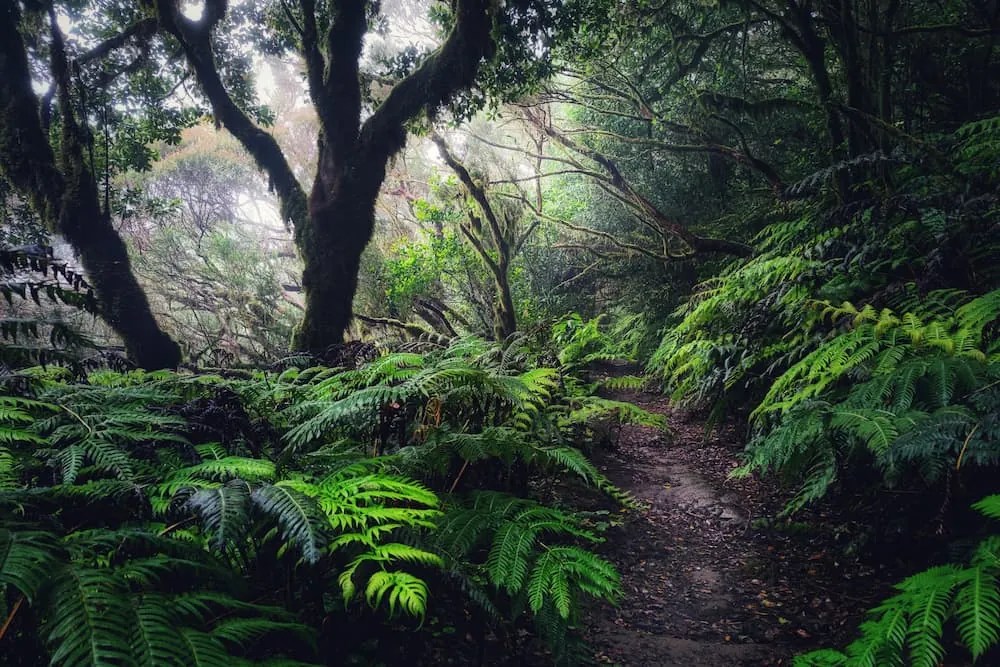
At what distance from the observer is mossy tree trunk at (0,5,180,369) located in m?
7.11

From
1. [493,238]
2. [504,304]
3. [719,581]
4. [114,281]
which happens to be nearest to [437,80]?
[493,238]

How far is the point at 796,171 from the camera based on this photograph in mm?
8789

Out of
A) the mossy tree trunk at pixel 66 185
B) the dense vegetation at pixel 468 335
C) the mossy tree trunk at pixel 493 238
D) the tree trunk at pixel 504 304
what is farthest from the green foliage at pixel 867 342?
the mossy tree trunk at pixel 66 185

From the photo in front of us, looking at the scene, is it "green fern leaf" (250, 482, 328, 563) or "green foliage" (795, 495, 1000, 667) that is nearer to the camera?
"green fern leaf" (250, 482, 328, 563)

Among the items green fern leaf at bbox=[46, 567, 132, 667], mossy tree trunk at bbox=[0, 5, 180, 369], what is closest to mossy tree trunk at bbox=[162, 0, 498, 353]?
mossy tree trunk at bbox=[0, 5, 180, 369]

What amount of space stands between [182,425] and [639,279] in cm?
1072

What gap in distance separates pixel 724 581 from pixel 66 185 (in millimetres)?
9709

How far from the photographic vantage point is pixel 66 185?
741 centimetres

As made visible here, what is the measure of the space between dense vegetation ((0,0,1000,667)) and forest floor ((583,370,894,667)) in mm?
323

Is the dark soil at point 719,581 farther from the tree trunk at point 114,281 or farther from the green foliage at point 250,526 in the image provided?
the tree trunk at point 114,281

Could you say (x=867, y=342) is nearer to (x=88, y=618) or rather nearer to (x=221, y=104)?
(x=88, y=618)

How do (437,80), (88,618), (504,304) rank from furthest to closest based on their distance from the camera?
(504,304) → (437,80) → (88,618)

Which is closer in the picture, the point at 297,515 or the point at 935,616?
the point at 297,515

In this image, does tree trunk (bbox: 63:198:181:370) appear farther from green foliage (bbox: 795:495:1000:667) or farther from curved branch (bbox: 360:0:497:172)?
green foliage (bbox: 795:495:1000:667)
